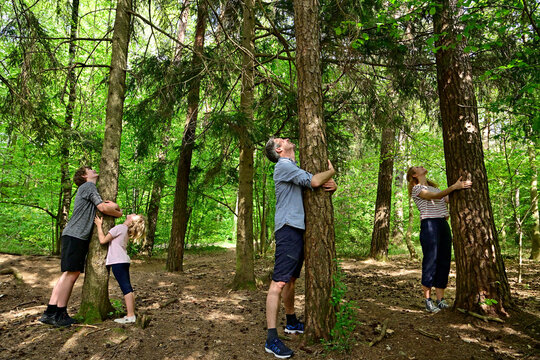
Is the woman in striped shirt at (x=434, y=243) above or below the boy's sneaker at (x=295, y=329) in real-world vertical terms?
above

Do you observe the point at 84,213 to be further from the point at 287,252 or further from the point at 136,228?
the point at 287,252

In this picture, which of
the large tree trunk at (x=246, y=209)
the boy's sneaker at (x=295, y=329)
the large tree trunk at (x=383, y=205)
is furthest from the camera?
the large tree trunk at (x=383, y=205)

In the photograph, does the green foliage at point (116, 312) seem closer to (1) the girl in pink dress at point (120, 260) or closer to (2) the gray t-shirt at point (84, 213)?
(1) the girl in pink dress at point (120, 260)

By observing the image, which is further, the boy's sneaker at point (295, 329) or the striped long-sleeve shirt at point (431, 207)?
the striped long-sleeve shirt at point (431, 207)

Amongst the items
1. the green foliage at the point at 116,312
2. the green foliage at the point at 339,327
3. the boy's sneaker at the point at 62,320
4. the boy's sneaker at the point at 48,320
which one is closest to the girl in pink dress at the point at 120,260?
the green foliage at the point at 116,312

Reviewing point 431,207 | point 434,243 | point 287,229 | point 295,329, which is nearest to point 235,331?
point 295,329

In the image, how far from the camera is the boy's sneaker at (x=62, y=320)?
373 centimetres

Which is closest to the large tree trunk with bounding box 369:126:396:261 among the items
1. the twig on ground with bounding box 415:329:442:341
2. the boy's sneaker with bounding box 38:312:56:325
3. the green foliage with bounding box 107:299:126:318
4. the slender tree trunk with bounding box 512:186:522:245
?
the slender tree trunk with bounding box 512:186:522:245

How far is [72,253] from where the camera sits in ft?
13.0

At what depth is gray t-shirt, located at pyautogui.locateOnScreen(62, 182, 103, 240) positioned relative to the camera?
3.95 metres

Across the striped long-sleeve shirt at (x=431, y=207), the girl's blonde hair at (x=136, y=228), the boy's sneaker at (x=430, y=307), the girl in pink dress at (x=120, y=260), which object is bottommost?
the boy's sneaker at (x=430, y=307)

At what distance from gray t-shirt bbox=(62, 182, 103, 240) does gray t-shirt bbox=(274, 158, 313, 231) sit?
2.24m

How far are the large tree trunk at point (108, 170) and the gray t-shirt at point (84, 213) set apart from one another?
110 millimetres

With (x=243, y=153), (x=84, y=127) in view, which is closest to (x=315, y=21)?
(x=243, y=153)
